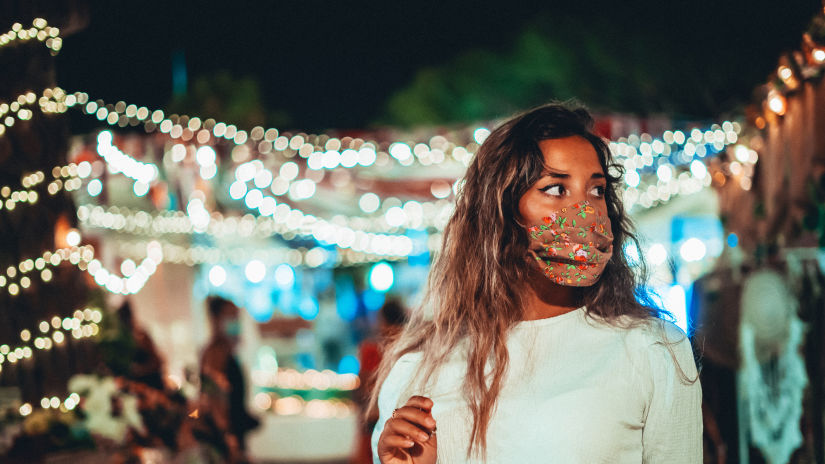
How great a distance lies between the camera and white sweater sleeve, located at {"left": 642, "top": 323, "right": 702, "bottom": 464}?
156 cm

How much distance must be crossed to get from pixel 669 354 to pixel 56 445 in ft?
10.5

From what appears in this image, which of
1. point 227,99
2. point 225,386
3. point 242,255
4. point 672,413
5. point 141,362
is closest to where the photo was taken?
point 672,413

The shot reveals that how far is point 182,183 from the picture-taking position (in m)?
8.73

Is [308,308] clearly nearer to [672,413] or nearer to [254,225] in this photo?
[254,225]

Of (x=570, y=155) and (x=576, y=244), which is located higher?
(x=570, y=155)

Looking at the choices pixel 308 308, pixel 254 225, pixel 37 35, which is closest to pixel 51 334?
pixel 37 35

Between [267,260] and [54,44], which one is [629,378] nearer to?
[54,44]

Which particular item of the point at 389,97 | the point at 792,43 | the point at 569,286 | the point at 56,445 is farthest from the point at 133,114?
the point at 389,97

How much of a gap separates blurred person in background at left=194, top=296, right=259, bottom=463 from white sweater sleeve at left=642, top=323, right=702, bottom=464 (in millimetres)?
4367

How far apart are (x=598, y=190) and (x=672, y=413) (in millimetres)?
495

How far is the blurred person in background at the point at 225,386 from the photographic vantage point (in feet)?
18.9

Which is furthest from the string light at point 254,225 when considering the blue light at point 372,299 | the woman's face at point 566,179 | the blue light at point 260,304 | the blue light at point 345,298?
the woman's face at point 566,179

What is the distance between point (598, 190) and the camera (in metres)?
1.80

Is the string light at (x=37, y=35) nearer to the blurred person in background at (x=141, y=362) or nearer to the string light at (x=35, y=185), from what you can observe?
the string light at (x=35, y=185)
